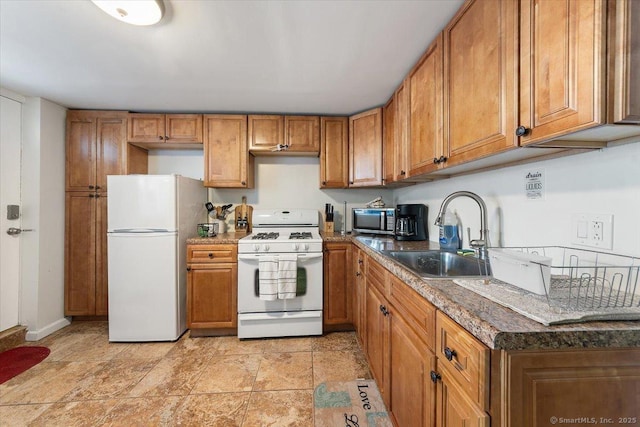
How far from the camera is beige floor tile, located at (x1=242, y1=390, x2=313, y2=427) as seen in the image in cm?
143

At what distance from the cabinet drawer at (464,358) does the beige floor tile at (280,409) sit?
42.0 inches

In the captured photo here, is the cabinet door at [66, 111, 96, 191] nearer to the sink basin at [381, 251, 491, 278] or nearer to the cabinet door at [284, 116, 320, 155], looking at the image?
the cabinet door at [284, 116, 320, 155]

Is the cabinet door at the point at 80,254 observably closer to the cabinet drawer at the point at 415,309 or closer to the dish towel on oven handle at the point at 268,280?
the dish towel on oven handle at the point at 268,280

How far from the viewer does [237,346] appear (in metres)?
2.22

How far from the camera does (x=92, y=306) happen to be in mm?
2541

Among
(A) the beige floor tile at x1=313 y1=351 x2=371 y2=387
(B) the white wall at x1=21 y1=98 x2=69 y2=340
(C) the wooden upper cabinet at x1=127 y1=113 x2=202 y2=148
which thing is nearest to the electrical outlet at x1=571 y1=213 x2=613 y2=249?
(A) the beige floor tile at x1=313 y1=351 x2=371 y2=387

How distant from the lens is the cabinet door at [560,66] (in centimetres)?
66

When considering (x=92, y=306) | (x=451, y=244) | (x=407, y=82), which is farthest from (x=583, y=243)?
(x=92, y=306)

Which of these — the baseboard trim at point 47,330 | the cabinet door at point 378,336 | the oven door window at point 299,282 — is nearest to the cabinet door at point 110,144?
the baseboard trim at point 47,330

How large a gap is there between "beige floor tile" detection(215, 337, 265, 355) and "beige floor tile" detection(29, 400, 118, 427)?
75 cm

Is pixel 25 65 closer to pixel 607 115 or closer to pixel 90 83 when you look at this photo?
pixel 90 83

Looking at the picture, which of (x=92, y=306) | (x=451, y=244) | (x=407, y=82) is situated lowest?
(x=92, y=306)

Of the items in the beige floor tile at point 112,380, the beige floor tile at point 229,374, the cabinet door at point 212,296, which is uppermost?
the cabinet door at point 212,296

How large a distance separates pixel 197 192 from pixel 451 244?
243 cm
